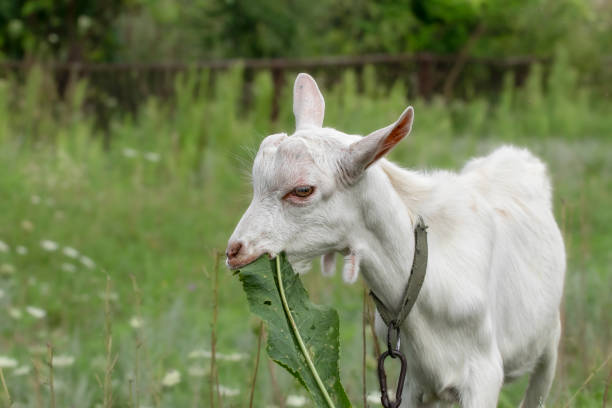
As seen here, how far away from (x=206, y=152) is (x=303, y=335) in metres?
6.87

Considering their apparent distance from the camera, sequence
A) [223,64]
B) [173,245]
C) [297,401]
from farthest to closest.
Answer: [223,64] < [173,245] < [297,401]

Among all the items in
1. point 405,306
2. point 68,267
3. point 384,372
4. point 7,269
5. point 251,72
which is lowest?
point 68,267

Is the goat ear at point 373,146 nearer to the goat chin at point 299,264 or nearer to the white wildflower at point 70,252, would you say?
the goat chin at point 299,264

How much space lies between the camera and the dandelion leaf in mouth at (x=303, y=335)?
2.04 metres

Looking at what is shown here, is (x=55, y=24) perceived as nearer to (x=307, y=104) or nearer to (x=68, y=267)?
(x=68, y=267)

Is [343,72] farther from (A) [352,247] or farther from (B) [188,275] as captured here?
(A) [352,247]

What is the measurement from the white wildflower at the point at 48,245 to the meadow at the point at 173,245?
0.05ft

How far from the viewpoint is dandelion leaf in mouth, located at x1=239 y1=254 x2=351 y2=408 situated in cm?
204

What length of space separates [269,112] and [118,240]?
3778 millimetres

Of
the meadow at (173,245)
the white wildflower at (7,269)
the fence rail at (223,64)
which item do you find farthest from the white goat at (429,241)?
the fence rail at (223,64)

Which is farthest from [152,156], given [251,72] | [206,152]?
[251,72]

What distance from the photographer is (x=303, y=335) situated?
2.08m

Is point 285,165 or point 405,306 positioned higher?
point 285,165

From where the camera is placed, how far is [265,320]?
6.68ft
